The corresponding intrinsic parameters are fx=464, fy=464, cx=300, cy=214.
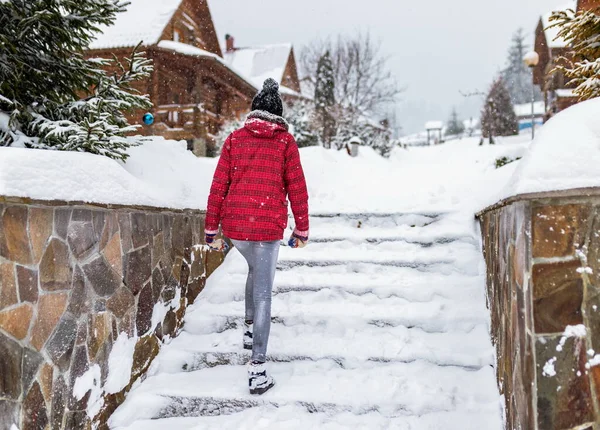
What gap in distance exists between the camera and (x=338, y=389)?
116 inches

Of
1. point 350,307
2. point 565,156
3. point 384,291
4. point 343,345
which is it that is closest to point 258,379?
point 343,345

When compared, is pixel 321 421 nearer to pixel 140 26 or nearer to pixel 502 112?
pixel 140 26

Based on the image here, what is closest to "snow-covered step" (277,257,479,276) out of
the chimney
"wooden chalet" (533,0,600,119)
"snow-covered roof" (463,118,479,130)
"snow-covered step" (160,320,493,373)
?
"snow-covered step" (160,320,493,373)

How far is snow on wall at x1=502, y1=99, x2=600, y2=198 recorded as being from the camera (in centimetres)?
192

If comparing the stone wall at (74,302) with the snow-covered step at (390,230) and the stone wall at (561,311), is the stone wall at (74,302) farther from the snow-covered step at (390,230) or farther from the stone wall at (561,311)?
the stone wall at (561,311)

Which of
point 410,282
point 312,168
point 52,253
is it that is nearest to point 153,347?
point 52,253

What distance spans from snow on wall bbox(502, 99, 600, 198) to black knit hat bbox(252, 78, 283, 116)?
1634 millimetres

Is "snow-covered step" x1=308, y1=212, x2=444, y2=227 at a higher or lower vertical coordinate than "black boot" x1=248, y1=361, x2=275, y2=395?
higher

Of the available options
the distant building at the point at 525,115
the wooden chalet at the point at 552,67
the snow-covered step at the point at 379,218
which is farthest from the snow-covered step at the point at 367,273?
the distant building at the point at 525,115

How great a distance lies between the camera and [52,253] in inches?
96.2

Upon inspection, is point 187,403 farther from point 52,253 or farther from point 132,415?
point 52,253

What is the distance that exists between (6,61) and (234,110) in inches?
854

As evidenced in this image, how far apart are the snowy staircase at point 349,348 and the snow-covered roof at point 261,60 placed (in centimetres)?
2384

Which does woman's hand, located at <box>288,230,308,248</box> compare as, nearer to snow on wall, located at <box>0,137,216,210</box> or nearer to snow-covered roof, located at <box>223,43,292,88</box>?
snow on wall, located at <box>0,137,216,210</box>
